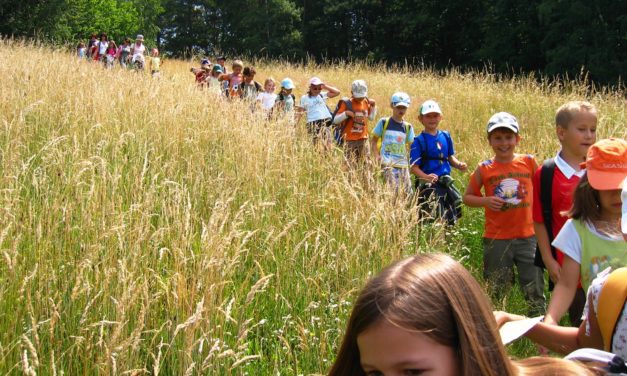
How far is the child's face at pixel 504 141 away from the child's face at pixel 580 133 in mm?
655

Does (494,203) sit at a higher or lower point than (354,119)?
lower

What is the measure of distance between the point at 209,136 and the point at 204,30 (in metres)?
53.5

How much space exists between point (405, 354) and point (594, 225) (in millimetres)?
1769

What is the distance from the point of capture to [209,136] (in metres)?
5.32

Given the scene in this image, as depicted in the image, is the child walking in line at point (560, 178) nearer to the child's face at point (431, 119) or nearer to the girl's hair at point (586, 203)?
the girl's hair at point (586, 203)

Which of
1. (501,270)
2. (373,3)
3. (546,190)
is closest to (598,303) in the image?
(546,190)

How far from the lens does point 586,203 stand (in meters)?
2.68

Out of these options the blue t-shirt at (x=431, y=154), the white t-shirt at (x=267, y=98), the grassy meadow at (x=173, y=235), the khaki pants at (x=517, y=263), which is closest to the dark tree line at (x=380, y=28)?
the white t-shirt at (x=267, y=98)

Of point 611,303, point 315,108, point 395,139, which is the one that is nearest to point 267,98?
point 315,108

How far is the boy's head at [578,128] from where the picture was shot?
3.60 meters

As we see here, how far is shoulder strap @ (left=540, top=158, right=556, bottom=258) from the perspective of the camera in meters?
3.57

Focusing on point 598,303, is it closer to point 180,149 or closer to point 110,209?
point 110,209

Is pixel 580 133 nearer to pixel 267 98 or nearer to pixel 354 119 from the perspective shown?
pixel 354 119

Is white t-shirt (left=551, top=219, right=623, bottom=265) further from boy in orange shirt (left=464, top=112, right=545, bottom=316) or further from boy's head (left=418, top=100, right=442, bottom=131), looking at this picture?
boy's head (left=418, top=100, right=442, bottom=131)
